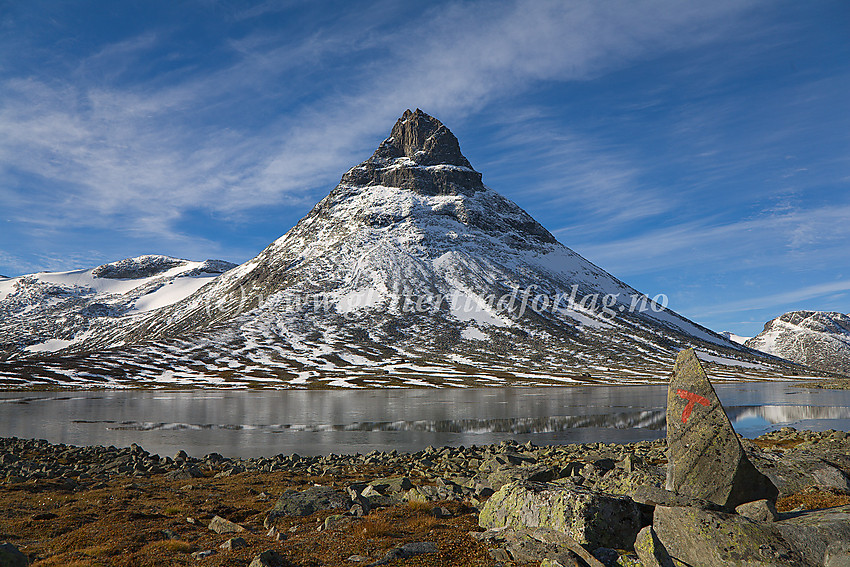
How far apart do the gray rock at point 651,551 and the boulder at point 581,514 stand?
3.24 ft

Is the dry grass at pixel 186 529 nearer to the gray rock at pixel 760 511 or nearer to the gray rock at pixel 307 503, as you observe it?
the gray rock at pixel 307 503

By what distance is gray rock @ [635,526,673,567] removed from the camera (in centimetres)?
966

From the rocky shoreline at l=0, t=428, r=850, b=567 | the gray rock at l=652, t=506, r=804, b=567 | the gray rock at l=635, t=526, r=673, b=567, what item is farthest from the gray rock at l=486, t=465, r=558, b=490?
the gray rock at l=635, t=526, r=673, b=567

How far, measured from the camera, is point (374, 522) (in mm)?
15758

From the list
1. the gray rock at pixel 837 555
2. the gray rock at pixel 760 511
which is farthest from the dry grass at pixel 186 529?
the gray rock at pixel 760 511

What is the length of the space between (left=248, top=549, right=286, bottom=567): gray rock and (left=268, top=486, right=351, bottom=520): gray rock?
672 centimetres

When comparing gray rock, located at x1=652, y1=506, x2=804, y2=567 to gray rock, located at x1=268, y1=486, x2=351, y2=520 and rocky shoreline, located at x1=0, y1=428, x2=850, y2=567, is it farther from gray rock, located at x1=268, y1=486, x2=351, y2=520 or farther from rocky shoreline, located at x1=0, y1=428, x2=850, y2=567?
gray rock, located at x1=268, y1=486, x2=351, y2=520

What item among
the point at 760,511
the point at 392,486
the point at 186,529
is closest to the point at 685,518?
the point at 760,511

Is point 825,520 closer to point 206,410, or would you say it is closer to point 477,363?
point 206,410

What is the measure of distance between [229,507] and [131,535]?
16.3ft

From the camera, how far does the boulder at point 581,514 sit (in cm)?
1098

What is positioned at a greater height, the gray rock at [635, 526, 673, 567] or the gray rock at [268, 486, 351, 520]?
the gray rock at [635, 526, 673, 567]

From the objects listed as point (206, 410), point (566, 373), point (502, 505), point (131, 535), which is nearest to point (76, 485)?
point (131, 535)

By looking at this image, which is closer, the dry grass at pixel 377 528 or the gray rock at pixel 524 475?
the dry grass at pixel 377 528
